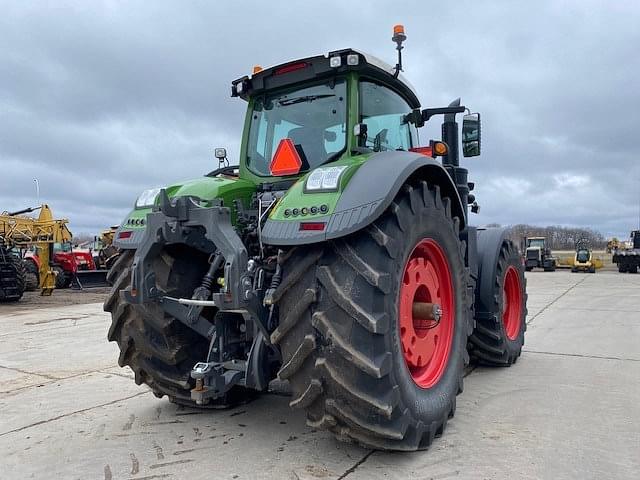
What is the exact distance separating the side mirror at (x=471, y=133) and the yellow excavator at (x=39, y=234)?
15050mm

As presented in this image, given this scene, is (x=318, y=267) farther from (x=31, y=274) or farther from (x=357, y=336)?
(x=31, y=274)

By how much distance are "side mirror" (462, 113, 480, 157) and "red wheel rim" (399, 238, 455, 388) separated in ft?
5.40

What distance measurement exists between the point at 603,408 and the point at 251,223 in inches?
112

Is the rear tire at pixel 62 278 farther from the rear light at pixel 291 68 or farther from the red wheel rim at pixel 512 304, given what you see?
the rear light at pixel 291 68

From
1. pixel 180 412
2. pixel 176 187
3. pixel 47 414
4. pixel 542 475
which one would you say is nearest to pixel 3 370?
pixel 47 414

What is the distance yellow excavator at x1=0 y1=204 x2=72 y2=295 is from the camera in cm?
1565

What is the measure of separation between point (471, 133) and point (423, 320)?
211 centimetres

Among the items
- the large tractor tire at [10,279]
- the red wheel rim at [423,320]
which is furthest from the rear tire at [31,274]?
the red wheel rim at [423,320]

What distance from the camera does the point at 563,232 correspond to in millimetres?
70375

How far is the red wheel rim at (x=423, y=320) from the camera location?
10.1 feet

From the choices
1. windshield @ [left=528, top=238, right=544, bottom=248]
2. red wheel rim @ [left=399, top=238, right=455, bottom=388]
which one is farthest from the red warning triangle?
windshield @ [left=528, top=238, right=544, bottom=248]

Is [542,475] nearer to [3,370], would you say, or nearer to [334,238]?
[334,238]

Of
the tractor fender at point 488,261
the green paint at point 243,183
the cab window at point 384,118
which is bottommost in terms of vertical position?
the tractor fender at point 488,261

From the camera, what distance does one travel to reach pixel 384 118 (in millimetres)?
3854
